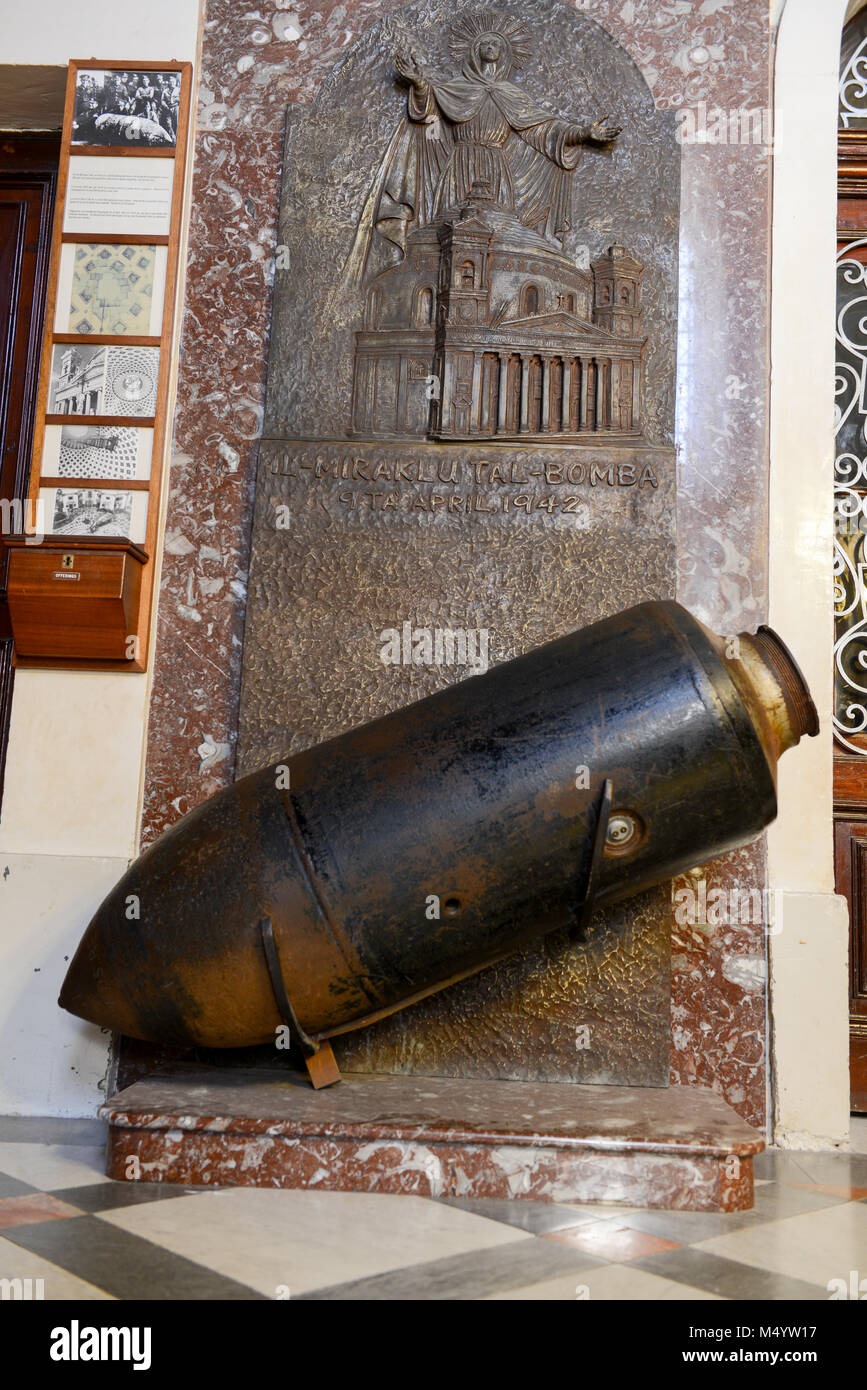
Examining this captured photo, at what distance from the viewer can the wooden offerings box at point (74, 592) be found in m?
2.99

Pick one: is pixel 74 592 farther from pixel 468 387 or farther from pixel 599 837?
pixel 599 837

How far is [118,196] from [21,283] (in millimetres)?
848

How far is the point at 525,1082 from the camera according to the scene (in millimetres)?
2824

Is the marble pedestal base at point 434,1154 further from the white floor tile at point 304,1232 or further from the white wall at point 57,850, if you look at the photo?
the white wall at point 57,850

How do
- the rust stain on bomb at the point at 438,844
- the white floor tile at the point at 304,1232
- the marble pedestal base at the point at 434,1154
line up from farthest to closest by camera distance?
the rust stain on bomb at the point at 438,844
the marble pedestal base at the point at 434,1154
the white floor tile at the point at 304,1232

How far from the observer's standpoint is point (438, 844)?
2301 millimetres

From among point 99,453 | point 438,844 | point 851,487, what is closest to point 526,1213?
point 438,844

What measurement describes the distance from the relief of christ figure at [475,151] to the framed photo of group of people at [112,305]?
59 centimetres

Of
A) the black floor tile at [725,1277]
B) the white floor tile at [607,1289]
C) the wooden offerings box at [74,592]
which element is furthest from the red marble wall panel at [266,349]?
the white floor tile at [607,1289]

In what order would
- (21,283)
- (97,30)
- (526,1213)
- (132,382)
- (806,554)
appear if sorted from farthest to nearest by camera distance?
1. (21,283)
2. (97,30)
3. (132,382)
4. (806,554)
5. (526,1213)

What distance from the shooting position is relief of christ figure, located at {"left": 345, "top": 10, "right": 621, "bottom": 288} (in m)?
3.24

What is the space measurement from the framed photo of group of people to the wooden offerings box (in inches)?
5.0

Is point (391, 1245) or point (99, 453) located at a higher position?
point (99, 453)
